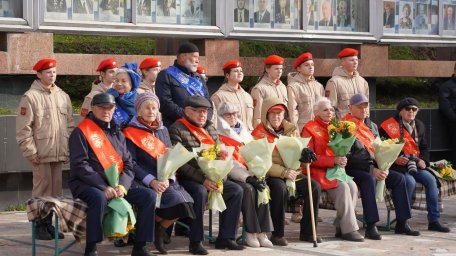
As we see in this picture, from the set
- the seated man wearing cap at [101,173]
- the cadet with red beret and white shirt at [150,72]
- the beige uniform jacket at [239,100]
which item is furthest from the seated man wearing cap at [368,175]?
the seated man wearing cap at [101,173]

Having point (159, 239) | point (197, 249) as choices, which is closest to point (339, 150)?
point (197, 249)

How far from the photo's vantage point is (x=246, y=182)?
447 inches

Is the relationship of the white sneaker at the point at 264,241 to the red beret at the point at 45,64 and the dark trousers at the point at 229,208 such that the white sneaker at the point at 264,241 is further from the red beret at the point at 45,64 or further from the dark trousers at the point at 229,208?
the red beret at the point at 45,64

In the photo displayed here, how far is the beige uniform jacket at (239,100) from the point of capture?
12.9 meters

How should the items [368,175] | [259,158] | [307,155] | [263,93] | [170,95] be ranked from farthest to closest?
[263,93] → [368,175] → [170,95] → [307,155] → [259,158]

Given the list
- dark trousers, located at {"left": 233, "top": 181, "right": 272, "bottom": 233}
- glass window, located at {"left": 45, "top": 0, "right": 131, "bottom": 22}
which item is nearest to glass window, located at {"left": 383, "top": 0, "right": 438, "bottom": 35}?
glass window, located at {"left": 45, "top": 0, "right": 131, "bottom": 22}

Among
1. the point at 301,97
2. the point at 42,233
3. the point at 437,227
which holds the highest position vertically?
the point at 301,97

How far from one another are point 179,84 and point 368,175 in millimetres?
2152

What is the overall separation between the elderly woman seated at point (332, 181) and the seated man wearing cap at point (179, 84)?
1.11 m

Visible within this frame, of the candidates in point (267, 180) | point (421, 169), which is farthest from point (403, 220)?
point (267, 180)

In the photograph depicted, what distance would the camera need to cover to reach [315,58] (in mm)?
17000

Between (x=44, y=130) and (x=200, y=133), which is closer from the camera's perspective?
(x=200, y=133)

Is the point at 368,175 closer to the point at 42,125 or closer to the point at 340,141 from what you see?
the point at 340,141

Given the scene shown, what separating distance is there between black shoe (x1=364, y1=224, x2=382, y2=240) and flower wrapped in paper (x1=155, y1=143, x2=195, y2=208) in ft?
8.27
